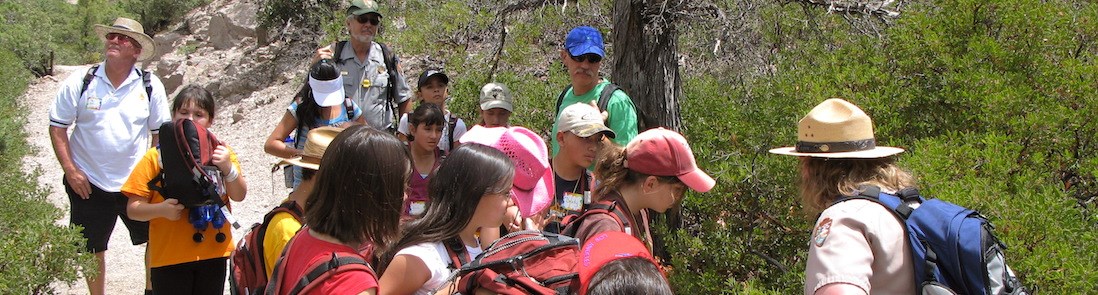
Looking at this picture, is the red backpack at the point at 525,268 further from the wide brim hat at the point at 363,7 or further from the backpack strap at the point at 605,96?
the wide brim hat at the point at 363,7

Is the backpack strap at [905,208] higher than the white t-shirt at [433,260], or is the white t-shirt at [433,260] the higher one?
the backpack strap at [905,208]

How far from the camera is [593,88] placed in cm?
456

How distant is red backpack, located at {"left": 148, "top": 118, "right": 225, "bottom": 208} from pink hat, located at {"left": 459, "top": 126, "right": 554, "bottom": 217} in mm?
1352

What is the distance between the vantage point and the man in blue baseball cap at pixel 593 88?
4355 millimetres

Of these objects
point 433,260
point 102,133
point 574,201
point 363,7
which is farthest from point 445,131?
point 433,260

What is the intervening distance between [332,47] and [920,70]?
334 centimetres

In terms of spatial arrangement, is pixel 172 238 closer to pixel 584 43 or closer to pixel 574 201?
pixel 574 201

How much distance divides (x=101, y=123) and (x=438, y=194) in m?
3.40

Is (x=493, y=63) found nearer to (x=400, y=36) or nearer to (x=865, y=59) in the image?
(x=400, y=36)

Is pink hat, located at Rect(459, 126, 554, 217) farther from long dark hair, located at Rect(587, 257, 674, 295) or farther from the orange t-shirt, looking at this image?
the orange t-shirt

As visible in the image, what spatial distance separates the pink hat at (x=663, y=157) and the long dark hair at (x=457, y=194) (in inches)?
24.1

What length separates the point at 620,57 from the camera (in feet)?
18.0

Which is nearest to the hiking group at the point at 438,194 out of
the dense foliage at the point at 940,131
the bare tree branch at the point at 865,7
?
the dense foliage at the point at 940,131

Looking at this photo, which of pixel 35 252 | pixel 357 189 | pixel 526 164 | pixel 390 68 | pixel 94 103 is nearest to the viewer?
pixel 357 189
